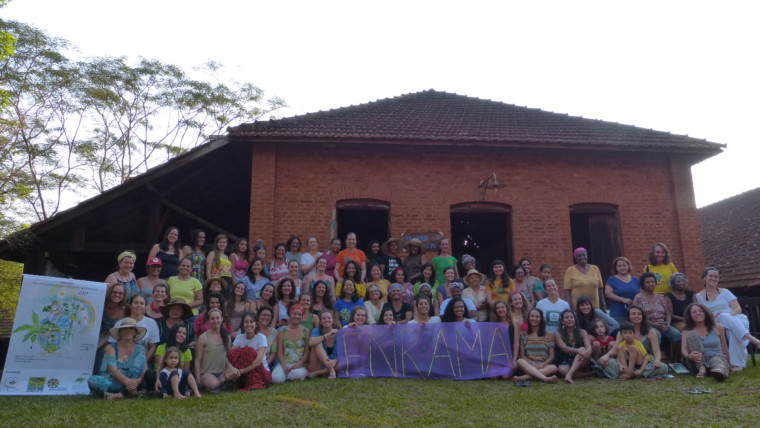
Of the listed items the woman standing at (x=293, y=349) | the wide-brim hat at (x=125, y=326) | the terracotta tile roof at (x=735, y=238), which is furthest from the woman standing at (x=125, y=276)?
the terracotta tile roof at (x=735, y=238)

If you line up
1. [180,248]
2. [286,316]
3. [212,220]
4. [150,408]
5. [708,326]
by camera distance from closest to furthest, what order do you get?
[150,408]
[708,326]
[286,316]
[180,248]
[212,220]

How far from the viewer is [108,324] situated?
259 inches

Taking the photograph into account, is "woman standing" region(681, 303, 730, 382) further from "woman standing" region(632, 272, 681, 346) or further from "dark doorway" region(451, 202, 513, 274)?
"dark doorway" region(451, 202, 513, 274)

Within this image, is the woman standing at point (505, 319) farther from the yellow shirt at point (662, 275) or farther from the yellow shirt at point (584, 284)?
the yellow shirt at point (662, 275)

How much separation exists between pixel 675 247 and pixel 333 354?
8.17 metres

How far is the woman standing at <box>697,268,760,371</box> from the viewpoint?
7066mm

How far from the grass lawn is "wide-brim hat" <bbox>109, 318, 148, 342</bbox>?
72 cm

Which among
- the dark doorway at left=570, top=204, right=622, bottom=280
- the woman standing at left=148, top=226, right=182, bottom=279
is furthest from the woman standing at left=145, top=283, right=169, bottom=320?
the dark doorway at left=570, top=204, right=622, bottom=280

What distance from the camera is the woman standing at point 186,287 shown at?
7.16 metres

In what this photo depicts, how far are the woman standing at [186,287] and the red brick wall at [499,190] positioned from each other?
3.45 metres

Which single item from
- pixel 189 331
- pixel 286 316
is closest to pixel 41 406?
pixel 189 331

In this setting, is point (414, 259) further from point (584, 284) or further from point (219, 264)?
point (219, 264)

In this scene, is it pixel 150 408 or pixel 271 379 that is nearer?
pixel 150 408

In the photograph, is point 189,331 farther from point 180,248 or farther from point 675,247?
point 675,247
